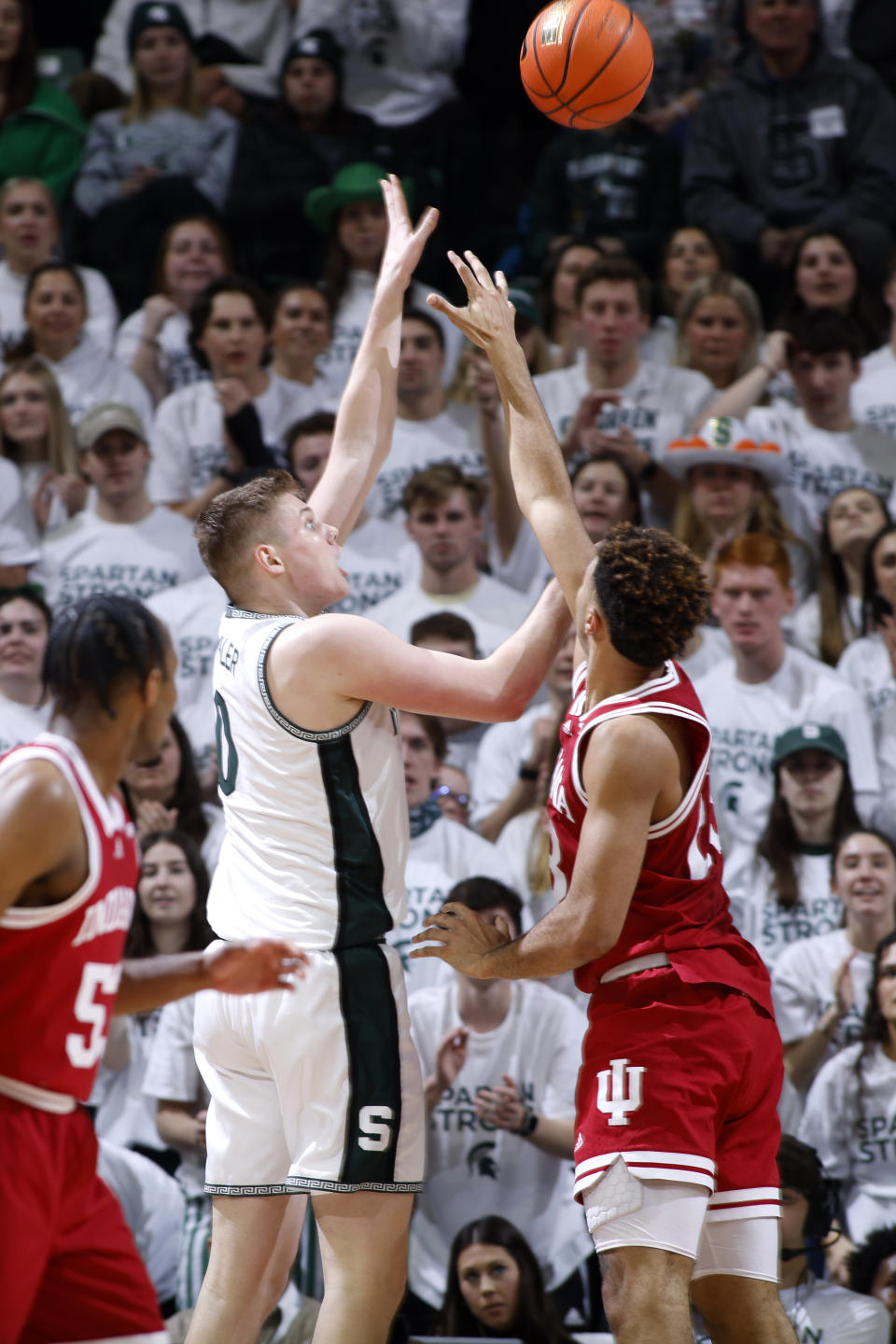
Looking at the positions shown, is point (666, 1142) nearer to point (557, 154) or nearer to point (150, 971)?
point (150, 971)

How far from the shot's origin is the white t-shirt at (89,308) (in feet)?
29.2

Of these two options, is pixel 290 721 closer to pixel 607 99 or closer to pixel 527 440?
pixel 527 440

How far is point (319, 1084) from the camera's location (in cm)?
319

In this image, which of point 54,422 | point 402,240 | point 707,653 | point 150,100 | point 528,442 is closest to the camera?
point 528,442

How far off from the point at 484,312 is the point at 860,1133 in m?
3.22

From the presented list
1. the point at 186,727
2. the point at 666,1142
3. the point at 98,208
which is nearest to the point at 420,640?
the point at 186,727

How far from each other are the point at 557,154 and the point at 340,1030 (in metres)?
7.09

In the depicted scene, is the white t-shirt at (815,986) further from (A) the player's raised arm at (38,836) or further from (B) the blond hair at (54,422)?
(B) the blond hair at (54,422)

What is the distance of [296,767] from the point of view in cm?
332

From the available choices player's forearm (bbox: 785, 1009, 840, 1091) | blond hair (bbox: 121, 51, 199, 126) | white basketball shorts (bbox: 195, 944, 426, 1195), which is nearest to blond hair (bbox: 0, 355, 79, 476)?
blond hair (bbox: 121, 51, 199, 126)

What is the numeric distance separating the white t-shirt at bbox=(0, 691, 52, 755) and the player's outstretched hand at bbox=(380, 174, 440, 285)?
3.15 metres

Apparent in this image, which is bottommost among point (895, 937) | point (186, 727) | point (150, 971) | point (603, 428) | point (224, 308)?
point (150, 971)

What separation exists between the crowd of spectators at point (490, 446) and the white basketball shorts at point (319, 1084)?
203 cm

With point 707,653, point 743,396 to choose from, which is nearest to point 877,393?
point 743,396
